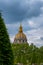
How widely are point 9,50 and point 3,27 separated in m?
1.16

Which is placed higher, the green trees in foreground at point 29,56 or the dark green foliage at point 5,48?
the green trees in foreground at point 29,56

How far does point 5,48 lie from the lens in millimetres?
15398

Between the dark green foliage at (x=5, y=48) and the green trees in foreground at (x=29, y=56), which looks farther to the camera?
the green trees in foreground at (x=29, y=56)

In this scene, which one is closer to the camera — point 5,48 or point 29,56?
point 5,48

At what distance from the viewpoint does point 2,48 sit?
15.4 meters

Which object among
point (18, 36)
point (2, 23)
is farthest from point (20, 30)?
point (2, 23)

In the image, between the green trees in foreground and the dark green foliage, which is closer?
the dark green foliage

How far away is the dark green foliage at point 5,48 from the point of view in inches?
601

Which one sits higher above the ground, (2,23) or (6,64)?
(2,23)

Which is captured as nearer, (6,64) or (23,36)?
(6,64)

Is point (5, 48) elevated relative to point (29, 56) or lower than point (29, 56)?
lower

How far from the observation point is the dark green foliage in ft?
50.1

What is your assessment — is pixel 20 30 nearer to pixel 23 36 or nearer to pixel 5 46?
pixel 23 36

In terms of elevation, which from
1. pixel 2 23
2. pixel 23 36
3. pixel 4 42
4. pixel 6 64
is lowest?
pixel 6 64
